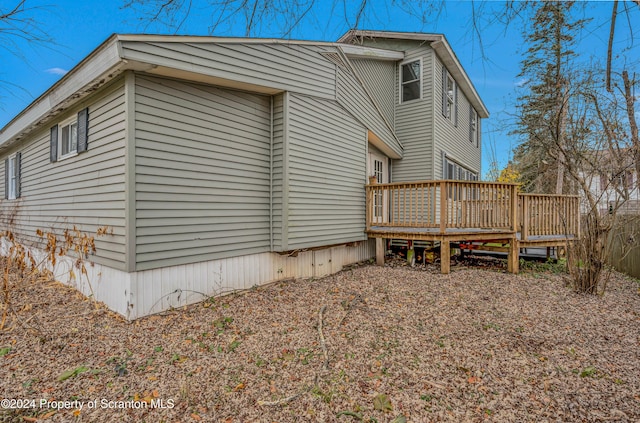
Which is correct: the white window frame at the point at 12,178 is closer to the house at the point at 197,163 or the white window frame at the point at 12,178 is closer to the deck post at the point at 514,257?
the house at the point at 197,163

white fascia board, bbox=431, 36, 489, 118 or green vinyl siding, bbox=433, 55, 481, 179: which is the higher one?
white fascia board, bbox=431, 36, 489, 118

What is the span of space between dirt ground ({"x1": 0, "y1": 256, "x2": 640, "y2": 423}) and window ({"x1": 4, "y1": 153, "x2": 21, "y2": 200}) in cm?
468

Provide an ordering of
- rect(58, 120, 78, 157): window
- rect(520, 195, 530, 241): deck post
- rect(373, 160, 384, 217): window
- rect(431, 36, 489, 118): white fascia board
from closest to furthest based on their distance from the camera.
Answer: rect(58, 120, 78, 157): window, rect(520, 195, 530, 241): deck post, rect(373, 160, 384, 217): window, rect(431, 36, 489, 118): white fascia board

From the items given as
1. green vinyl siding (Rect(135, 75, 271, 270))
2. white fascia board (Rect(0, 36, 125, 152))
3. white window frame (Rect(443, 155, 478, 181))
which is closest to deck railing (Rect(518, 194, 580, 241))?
white window frame (Rect(443, 155, 478, 181))

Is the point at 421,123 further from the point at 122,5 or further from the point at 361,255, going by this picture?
the point at 122,5

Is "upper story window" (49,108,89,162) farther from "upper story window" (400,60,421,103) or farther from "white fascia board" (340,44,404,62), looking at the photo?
"upper story window" (400,60,421,103)

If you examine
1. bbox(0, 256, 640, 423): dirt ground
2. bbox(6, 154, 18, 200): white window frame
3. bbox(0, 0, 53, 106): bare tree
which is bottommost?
bbox(0, 256, 640, 423): dirt ground

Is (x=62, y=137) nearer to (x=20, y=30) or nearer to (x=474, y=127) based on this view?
(x=20, y=30)

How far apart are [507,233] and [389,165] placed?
4196 millimetres

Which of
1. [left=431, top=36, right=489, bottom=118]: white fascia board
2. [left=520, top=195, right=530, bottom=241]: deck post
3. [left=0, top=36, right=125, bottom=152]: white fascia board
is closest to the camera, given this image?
[left=0, top=36, right=125, bottom=152]: white fascia board

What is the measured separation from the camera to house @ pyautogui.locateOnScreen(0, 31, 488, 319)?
4.01 metres

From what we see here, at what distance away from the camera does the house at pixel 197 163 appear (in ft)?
13.2

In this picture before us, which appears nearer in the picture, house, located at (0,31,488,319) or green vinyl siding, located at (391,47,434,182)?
house, located at (0,31,488,319)

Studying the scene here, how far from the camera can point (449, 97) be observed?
35.1 feet
